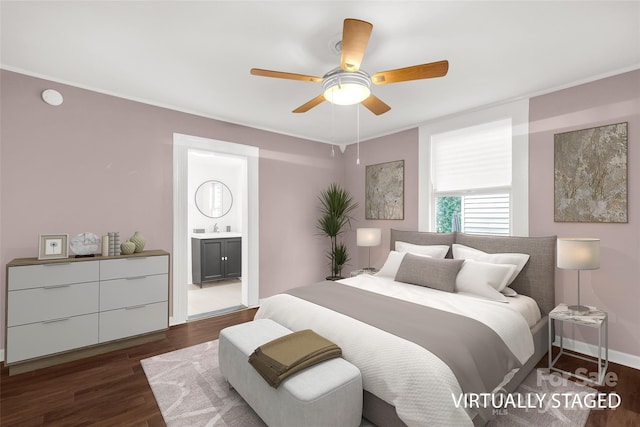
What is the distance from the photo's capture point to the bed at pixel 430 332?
5.41 feet

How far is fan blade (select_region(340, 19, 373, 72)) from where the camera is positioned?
165cm

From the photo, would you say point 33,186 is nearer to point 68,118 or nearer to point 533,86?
point 68,118

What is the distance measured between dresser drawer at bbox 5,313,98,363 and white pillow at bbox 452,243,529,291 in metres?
3.83

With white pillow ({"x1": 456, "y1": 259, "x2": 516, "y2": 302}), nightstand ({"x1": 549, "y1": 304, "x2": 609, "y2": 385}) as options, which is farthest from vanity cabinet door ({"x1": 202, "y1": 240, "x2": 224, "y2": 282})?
nightstand ({"x1": 549, "y1": 304, "x2": 609, "y2": 385})

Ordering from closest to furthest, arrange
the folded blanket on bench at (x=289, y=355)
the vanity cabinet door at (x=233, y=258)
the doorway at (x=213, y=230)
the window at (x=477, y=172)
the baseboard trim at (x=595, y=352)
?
1. the folded blanket on bench at (x=289, y=355)
2. the baseboard trim at (x=595, y=352)
3. the window at (x=477, y=172)
4. the doorway at (x=213, y=230)
5. the vanity cabinet door at (x=233, y=258)

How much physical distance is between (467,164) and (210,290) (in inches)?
179

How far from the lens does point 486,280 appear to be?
9.52ft

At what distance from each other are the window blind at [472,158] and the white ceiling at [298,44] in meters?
0.43

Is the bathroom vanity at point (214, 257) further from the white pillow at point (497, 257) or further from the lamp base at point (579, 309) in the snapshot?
the lamp base at point (579, 309)

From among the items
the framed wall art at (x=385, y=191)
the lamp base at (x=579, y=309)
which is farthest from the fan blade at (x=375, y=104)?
the lamp base at (x=579, y=309)

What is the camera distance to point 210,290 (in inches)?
213

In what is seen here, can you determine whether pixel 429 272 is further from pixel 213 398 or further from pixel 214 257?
pixel 214 257

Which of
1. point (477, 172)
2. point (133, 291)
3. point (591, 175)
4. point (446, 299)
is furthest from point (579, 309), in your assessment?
point (133, 291)

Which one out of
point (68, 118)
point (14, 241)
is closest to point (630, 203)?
point (68, 118)
